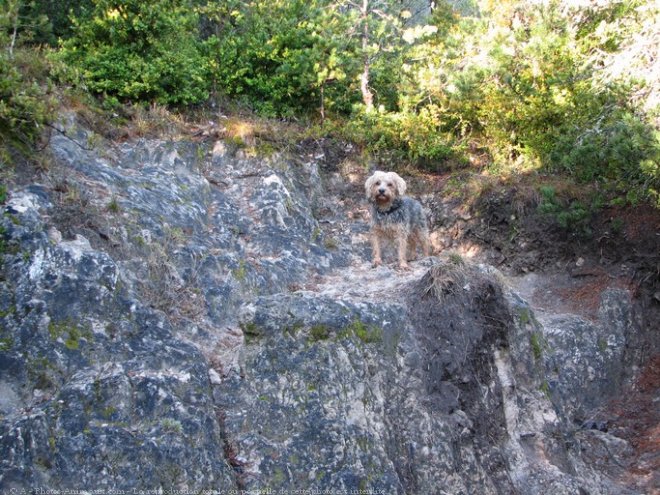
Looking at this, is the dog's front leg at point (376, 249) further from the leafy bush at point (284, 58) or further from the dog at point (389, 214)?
the leafy bush at point (284, 58)

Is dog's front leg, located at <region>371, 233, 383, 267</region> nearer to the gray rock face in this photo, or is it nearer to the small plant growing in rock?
the gray rock face

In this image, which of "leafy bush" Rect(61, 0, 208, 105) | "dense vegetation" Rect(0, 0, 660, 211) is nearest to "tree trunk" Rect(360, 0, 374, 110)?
"dense vegetation" Rect(0, 0, 660, 211)

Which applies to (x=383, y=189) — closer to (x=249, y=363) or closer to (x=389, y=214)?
(x=389, y=214)

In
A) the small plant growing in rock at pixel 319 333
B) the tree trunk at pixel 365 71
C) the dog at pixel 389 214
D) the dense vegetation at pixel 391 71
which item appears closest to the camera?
the small plant growing in rock at pixel 319 333

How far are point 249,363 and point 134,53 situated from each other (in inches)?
269

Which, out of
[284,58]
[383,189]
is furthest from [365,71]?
[383,189]

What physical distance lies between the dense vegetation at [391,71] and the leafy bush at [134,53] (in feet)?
0.08

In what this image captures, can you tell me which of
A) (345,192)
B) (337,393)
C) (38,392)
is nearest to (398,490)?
(337,393)

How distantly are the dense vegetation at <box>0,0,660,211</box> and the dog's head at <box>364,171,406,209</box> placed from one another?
2591mm

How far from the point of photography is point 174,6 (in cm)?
1151

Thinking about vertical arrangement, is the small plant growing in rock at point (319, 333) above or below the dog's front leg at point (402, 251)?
below

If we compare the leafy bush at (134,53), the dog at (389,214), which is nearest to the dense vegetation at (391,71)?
the leafy bush at (134,53)

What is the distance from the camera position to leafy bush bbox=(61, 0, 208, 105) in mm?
10703

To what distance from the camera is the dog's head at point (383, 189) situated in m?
9.21
